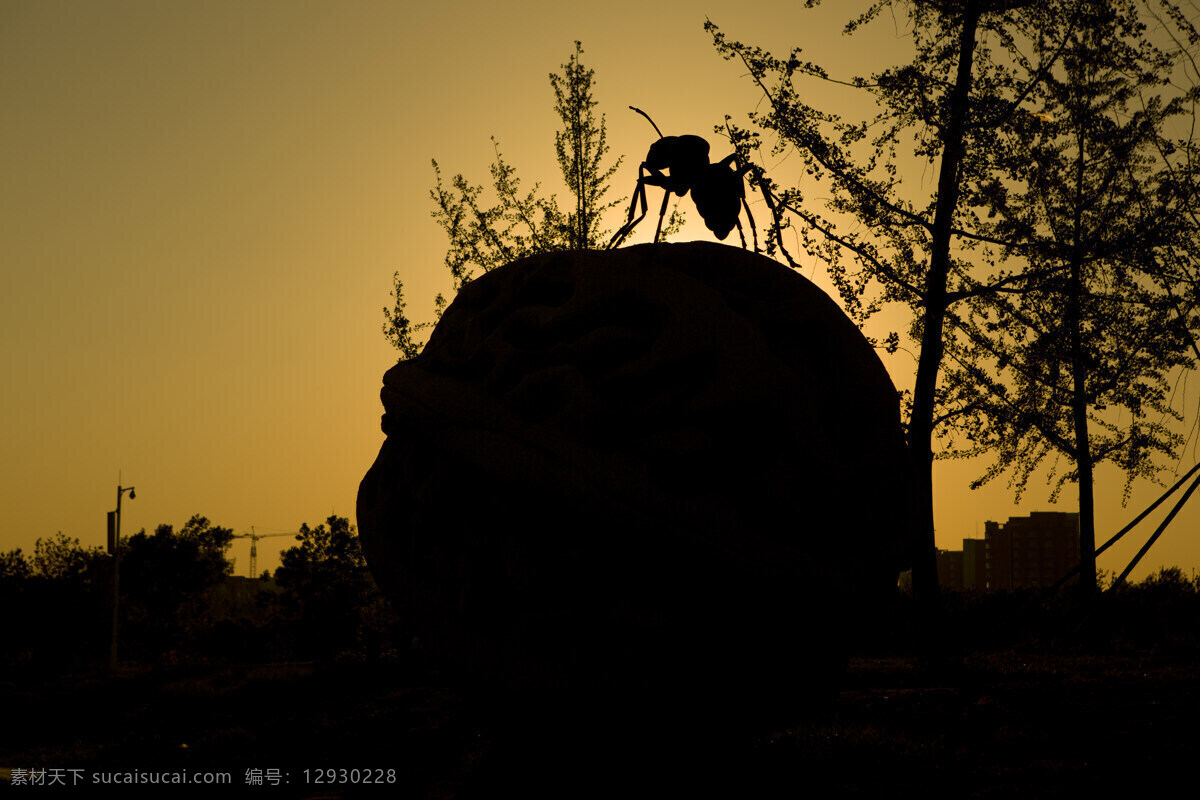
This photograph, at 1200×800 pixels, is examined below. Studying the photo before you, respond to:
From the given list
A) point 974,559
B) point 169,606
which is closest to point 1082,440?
point 169,606

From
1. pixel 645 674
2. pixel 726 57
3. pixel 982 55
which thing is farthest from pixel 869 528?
pixel 982 55

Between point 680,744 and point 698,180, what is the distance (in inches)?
117

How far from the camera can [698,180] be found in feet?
19.0

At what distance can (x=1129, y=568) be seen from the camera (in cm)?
776

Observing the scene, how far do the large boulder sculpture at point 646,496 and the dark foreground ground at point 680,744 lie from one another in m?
0.43

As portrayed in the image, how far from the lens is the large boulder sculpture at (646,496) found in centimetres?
420

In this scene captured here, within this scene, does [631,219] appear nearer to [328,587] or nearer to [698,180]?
[698,180]

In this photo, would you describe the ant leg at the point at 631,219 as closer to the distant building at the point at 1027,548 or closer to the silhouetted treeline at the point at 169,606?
the silhouetted treeline at the point at 169,606

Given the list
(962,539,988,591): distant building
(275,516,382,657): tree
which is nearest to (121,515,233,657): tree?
(275,516,382,657): tree

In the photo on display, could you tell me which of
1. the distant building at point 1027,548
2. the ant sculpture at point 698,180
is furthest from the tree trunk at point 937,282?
the distant building at point 1027,548

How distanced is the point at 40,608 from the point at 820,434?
1785 inches

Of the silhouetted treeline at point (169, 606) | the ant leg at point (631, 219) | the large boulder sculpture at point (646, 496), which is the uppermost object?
the ant leg at point (631, 219)

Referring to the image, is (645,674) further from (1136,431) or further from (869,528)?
(1136,431)

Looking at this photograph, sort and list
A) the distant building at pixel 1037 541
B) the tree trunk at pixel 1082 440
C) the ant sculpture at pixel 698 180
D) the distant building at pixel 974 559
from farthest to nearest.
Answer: the distant building at pixel 974 559 → the distant building at pixel 1037 541 → the tree trunk at pixel 1082 440 → the ant sculpture at pixel 698 180
